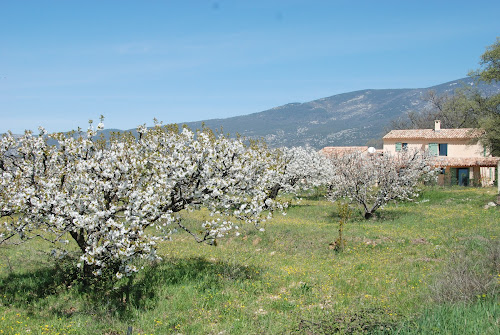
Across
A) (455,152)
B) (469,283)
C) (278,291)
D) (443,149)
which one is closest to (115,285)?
(278,291)

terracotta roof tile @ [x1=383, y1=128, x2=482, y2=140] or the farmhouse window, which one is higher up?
terracotta roof tile @ [x1=383, y1=128, x2=482, y2=140]

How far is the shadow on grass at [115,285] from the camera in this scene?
10602 millimetres

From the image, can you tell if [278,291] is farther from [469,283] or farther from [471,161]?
[471,161]

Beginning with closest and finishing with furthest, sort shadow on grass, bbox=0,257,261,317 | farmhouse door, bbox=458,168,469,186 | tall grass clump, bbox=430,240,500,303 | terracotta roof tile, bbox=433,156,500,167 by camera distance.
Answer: tall grass clump, bbox=430,240,500,303
shadow on grass, bbox=0,257,261,317
terracotta roof tile, bbox=433,156,500,167
farmhouse door, bbox=458,168,469,186

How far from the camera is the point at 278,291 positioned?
38.0 ft

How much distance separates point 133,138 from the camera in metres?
12.4

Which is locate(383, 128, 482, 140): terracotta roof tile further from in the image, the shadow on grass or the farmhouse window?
the shadow on grass

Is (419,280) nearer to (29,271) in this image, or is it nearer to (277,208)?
(277,208)

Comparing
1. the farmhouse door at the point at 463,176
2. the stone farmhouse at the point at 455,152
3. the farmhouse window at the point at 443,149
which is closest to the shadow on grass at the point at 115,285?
the stone farmhouse at the point at 455,152

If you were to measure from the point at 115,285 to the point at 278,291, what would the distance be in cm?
473

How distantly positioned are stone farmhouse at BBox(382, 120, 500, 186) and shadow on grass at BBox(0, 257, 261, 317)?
43928 mm

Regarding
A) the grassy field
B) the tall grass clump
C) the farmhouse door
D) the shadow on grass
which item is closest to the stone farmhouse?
the farmhouse door

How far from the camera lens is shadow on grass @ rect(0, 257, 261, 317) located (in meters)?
10.6

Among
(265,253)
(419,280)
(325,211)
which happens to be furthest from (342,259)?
(325,211)
